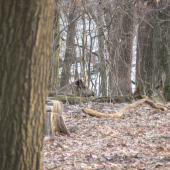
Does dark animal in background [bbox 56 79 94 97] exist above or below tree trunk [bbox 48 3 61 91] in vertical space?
below

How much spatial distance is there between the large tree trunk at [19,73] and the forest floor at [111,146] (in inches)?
→ 33.4

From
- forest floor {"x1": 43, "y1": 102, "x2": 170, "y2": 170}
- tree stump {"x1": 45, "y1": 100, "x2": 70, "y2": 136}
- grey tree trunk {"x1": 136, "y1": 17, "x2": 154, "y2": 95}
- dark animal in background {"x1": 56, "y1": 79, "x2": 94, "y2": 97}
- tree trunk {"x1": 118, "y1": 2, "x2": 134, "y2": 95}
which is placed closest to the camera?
forest floor {"x1": 43, "y1": 102, "x2": 170, "y2": 170}

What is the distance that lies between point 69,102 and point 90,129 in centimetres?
325

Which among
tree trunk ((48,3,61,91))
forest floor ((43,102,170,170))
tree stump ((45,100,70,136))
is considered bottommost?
forest floor ((43,102,170,170))

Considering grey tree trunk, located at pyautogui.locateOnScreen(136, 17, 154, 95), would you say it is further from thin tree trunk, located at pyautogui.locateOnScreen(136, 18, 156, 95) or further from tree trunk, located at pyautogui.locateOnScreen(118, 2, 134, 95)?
tree trunk, located at pyautogui.locateOnScreen(118, 2, 134, 95)

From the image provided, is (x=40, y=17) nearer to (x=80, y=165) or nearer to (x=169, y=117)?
(x=80, y=165)

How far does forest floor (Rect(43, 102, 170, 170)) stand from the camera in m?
3.02

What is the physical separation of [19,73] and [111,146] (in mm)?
2203

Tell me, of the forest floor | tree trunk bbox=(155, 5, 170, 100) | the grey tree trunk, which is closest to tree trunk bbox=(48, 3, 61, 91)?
the forest floor

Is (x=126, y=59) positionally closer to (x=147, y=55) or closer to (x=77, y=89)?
(x=147, y=55)

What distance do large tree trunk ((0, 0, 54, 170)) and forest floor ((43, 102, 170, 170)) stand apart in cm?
85

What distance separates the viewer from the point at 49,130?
14.1 feet

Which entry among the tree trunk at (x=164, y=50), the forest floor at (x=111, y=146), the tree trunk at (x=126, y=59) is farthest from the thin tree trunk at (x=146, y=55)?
the forest floor at (x=111, y=146)

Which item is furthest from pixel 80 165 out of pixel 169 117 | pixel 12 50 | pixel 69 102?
pixel 69 102
